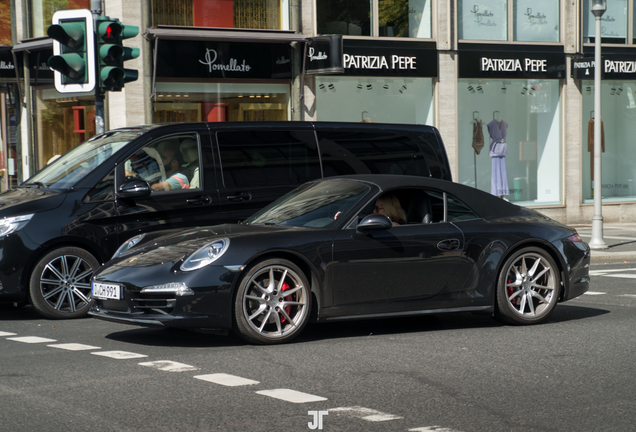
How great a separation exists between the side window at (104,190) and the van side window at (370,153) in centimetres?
238

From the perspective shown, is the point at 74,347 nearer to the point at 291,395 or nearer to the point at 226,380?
the point at 226,380

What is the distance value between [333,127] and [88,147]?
2715 mm

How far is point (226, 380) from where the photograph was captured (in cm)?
592

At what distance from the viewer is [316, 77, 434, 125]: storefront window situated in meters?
20.7

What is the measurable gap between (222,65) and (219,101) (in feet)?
2.46

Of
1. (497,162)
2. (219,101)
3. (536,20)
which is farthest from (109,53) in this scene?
(536,20)

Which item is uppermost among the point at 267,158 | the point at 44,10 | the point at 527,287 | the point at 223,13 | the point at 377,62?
the point at 44,10

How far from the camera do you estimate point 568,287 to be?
8.51m

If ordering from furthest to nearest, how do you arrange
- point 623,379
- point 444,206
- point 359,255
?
point 444,206 → point 359,255 → point 623,379

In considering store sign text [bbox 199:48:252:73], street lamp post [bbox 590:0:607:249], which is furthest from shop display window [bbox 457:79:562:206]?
store sign text [bbox 199:48:252:73]

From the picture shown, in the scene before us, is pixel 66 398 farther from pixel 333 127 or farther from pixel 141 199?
pixel 333 127

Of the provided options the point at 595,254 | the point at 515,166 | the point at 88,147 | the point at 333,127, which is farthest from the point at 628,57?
the point at 88,147

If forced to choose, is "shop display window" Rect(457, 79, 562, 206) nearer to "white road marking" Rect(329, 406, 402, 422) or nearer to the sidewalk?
the sidewalk

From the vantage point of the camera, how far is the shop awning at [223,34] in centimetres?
1855
